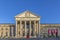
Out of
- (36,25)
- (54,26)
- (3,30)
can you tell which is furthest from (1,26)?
(54,26)

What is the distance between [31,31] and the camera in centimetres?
9438

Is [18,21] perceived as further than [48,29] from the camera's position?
No

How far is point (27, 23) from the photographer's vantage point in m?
94.7

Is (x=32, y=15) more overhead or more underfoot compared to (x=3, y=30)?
more overhead

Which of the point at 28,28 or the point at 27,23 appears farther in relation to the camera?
the point at 28,28

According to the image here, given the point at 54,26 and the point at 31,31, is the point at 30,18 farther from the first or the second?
the point at 54,26

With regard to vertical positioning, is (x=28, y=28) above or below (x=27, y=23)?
below

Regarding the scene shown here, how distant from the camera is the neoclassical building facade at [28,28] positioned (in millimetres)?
90000

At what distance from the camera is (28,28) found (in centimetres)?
9631

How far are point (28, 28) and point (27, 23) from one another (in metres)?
3.06

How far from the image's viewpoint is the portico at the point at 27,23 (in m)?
90.1

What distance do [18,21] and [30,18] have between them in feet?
19.7

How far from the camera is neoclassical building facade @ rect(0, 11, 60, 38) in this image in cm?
9000

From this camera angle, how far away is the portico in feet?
295
